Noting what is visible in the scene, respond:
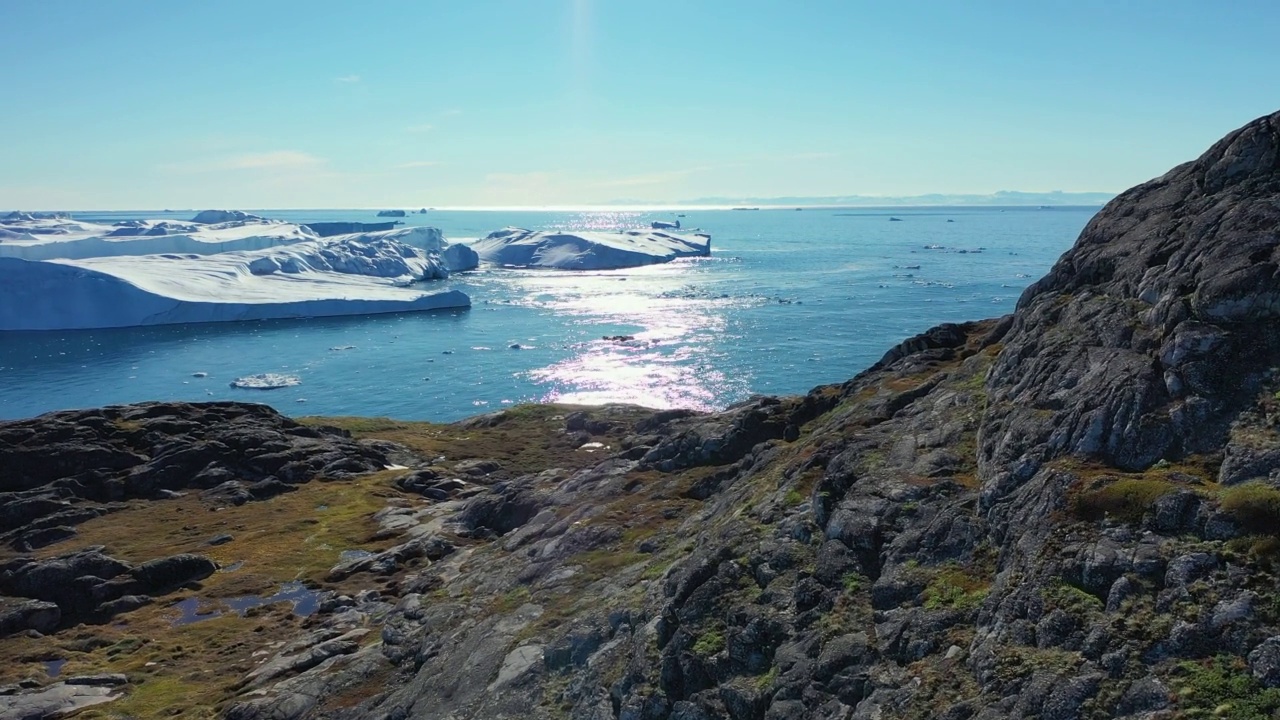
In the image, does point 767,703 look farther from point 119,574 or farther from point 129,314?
point 129,314

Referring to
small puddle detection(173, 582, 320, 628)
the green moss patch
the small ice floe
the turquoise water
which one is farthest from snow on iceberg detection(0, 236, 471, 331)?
the green moss patch

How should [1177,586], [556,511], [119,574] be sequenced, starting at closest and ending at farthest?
[1177,586], [556,511], [119,574]

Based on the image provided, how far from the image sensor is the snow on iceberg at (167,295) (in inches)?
5925

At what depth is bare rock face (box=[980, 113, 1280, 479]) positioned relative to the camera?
54.9ft

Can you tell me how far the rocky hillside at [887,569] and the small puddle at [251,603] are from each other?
0.84ft

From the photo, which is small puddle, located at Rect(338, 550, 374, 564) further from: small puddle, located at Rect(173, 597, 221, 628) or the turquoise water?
the turquoise water

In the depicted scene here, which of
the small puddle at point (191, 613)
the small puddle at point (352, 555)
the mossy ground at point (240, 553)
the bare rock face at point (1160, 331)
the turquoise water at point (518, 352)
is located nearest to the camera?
the bare rock face at point (1160, 331)

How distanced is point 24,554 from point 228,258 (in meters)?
147

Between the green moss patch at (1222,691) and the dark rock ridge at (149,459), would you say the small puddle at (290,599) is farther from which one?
the green moss patch at (1222,691)

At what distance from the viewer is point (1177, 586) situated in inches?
535

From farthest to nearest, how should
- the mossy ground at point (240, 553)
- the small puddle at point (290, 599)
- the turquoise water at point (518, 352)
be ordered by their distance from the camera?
the turquoise water at point (518, 352) < the small puddle at point (290, 599) < the mossy ground at point (240, 553)

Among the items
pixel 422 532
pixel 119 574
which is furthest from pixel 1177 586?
A: pixel 119 574

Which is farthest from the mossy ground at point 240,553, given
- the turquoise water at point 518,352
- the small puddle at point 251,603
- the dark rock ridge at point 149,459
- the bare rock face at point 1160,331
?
the turquoise water at point 518,352

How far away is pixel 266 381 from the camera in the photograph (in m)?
113
